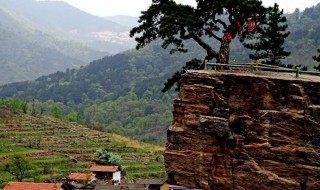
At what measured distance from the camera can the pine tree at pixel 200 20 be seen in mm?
24297

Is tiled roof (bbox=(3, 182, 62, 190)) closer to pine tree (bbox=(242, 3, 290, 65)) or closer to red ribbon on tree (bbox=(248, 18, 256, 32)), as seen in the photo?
pine tree (bbox=(242, 3, 290, 65))

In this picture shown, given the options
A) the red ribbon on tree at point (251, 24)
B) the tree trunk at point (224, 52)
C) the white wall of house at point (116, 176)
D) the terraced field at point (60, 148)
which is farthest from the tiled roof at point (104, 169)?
the red ribbon on tree at point (251, 24)

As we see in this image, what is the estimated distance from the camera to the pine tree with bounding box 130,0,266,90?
24.3 metres

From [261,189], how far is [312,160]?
237 centimetres

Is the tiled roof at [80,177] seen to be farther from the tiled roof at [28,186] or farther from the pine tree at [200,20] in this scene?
the pine tree at [200,20]

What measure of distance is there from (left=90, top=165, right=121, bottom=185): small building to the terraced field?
3.23 m

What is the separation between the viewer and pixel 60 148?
70.1 meters

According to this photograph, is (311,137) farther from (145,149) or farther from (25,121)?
(25,121)

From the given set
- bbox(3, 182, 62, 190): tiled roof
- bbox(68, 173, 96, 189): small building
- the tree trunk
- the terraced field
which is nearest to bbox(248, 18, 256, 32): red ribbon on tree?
the tree trunk

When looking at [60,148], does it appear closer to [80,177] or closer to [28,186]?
[80,177]

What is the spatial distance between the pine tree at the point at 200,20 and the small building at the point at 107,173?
32.6 metres

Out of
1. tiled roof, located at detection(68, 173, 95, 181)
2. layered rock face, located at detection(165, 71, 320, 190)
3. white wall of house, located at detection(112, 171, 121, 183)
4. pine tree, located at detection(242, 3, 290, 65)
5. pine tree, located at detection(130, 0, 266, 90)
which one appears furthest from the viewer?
white wall of house, located at detection(112, 171, 121, 183)

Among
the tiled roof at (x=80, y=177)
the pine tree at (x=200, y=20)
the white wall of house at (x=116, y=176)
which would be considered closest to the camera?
the pine tree at (x=200, y=20)

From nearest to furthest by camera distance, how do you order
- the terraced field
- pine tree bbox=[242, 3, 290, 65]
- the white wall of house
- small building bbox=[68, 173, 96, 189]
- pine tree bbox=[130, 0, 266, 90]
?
1. pine tree bbox=[130, 0, 266, 90]
2. pine tree bbox=[242, 3, 290, 65]
3. small building bbox=[68, 173, 96, 189]
4. the white wall of house
5. the terraced field
